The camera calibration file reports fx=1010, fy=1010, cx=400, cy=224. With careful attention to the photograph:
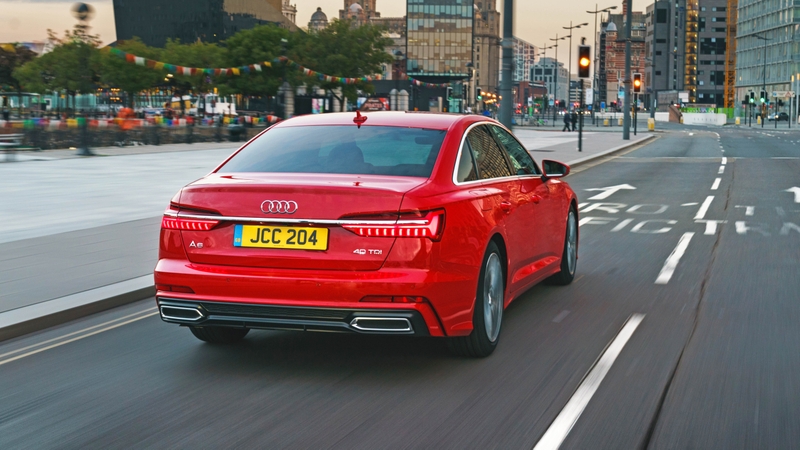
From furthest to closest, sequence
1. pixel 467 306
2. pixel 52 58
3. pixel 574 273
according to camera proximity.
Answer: pixel 52 58 < pixel 574 273 < pixel 467 306

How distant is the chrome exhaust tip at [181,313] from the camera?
18.1ft

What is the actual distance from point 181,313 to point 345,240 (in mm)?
1058

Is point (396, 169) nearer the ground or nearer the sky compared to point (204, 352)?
nearer the sky

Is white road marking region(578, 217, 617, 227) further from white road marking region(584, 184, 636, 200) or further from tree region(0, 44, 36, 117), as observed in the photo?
tree region(0, 44, 36, 117)

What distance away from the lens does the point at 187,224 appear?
561cm

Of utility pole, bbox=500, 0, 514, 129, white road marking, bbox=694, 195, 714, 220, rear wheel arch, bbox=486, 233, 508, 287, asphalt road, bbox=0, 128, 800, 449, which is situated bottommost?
white road marking, bbox=694, 195, 714, 220

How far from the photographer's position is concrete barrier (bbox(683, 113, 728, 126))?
376ft

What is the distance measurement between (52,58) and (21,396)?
8380cm

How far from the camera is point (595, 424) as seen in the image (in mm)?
4676

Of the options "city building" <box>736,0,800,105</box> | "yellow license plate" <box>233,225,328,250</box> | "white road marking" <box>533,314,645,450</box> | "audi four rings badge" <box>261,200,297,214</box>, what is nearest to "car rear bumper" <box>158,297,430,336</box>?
"yellow license plate" <box>233,225,328,250</box>

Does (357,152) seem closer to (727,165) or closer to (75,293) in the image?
(75,293)

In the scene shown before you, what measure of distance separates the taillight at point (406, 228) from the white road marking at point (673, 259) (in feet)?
13.7

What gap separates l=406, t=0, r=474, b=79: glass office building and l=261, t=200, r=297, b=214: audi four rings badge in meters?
161

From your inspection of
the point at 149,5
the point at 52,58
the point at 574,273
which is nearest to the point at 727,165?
the point at 574,273
